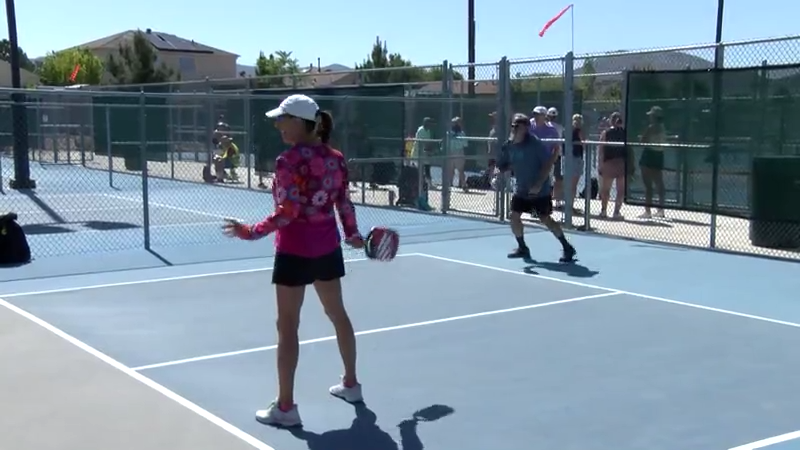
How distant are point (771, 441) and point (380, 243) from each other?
2477 mm

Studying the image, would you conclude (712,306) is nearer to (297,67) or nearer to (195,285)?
(195,285)

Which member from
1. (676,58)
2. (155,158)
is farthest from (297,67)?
(676,58)

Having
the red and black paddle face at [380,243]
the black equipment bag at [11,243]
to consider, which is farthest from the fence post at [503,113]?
the red and black paddle face at [380,243]

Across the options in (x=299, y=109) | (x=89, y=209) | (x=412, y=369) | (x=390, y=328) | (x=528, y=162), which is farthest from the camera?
(x=89, y=209)

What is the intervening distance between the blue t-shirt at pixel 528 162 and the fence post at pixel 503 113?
147 inches

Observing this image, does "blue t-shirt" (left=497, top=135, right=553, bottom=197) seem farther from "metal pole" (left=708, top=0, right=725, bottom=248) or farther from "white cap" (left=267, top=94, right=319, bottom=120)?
"white cap" (left=267, top=94, right=319, bottom=120)

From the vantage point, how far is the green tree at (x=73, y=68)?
5903cm

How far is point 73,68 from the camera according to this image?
57.9m

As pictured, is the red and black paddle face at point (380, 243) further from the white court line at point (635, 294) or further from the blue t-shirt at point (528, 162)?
the blue t-shirt at point (528, 162)

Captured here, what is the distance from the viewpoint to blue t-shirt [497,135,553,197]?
11.5m

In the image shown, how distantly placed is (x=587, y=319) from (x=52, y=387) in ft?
14.4

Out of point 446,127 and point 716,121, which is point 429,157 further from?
point 716,121

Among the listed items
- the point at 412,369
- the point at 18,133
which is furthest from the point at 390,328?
the point at 18,133

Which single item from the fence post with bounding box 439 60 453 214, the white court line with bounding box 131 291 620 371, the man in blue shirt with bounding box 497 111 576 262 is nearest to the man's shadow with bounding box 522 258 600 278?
the man in blue shirt with bounding box 497 111 576 262
